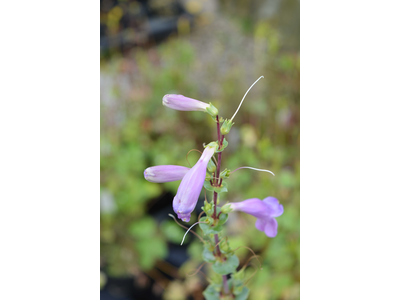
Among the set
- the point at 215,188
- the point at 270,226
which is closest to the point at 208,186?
the point at 215,188

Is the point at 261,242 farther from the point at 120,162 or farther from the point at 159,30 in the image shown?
the point at 159,30

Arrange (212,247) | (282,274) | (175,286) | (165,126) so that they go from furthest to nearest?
(165,126), (175,286), (282,274), (212,247)

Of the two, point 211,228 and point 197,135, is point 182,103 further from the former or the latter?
point 197,135

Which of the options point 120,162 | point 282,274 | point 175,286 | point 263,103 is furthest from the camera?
point 263,103

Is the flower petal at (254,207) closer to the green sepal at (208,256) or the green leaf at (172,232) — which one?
the green sepal at (208,256)

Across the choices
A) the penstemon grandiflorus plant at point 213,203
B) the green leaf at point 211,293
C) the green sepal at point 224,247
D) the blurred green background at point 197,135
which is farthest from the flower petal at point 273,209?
the blurred green background at point 197,135

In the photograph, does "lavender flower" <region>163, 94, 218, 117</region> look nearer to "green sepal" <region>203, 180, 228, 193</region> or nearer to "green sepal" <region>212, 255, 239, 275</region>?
"green sepal" <region>203, 180, 228, 193</region>

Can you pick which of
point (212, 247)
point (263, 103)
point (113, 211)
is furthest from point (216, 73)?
point (212, 247)
